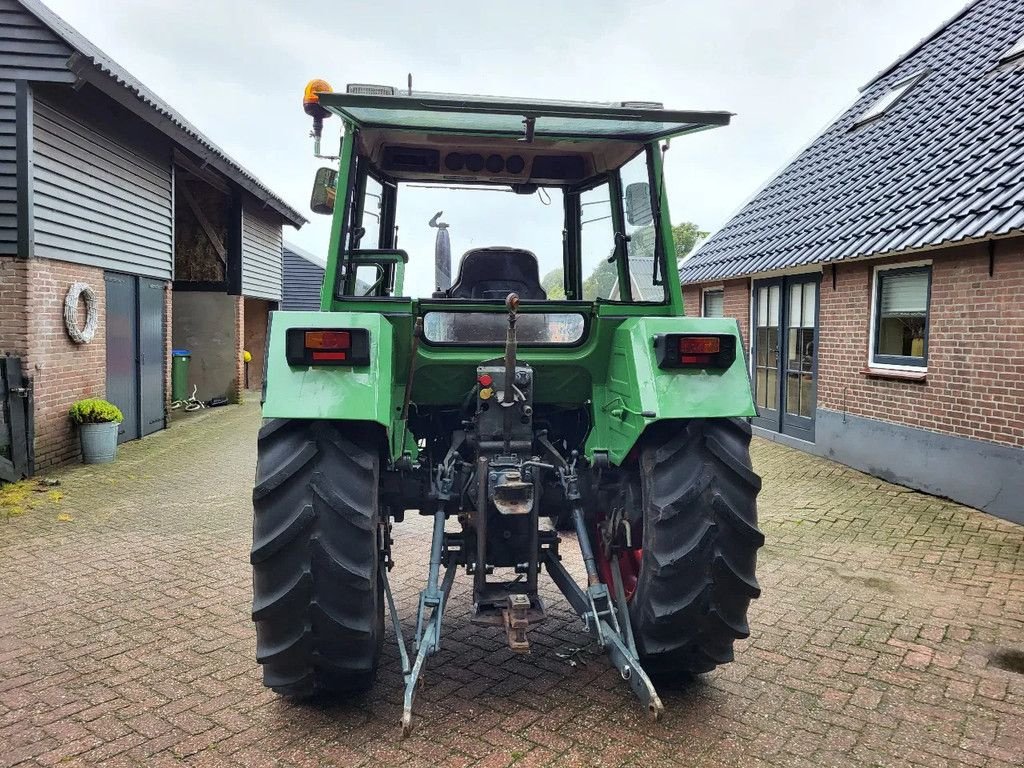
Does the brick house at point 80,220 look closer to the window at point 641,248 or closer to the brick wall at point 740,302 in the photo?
the window at point 641,248

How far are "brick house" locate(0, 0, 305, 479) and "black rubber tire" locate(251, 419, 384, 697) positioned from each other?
20.5 feet

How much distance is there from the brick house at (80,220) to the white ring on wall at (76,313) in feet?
0.21

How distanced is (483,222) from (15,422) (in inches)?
245

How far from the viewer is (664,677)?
3.44 metres

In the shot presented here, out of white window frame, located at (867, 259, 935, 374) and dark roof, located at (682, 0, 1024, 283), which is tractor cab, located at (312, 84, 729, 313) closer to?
dark roof, located at (682, 0, 1024, 283)

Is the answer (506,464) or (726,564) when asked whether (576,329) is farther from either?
(726,564)

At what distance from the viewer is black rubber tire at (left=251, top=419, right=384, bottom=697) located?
111 inches

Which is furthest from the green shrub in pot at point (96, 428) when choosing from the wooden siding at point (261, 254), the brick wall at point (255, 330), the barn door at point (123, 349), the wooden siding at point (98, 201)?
the brick wall at point (255, 330)

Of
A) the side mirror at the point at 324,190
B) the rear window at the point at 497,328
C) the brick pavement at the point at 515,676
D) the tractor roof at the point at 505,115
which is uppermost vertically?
the tractor roof at the point at 505,115

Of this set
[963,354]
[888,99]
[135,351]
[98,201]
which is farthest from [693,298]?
[98,201]

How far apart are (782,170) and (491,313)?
1120 cm

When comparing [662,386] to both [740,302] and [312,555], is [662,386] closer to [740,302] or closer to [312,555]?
[312,555]

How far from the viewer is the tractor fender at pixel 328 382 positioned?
9.40ft

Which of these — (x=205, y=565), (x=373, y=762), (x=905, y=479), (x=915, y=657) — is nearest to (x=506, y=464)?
(x=373, y=762)
